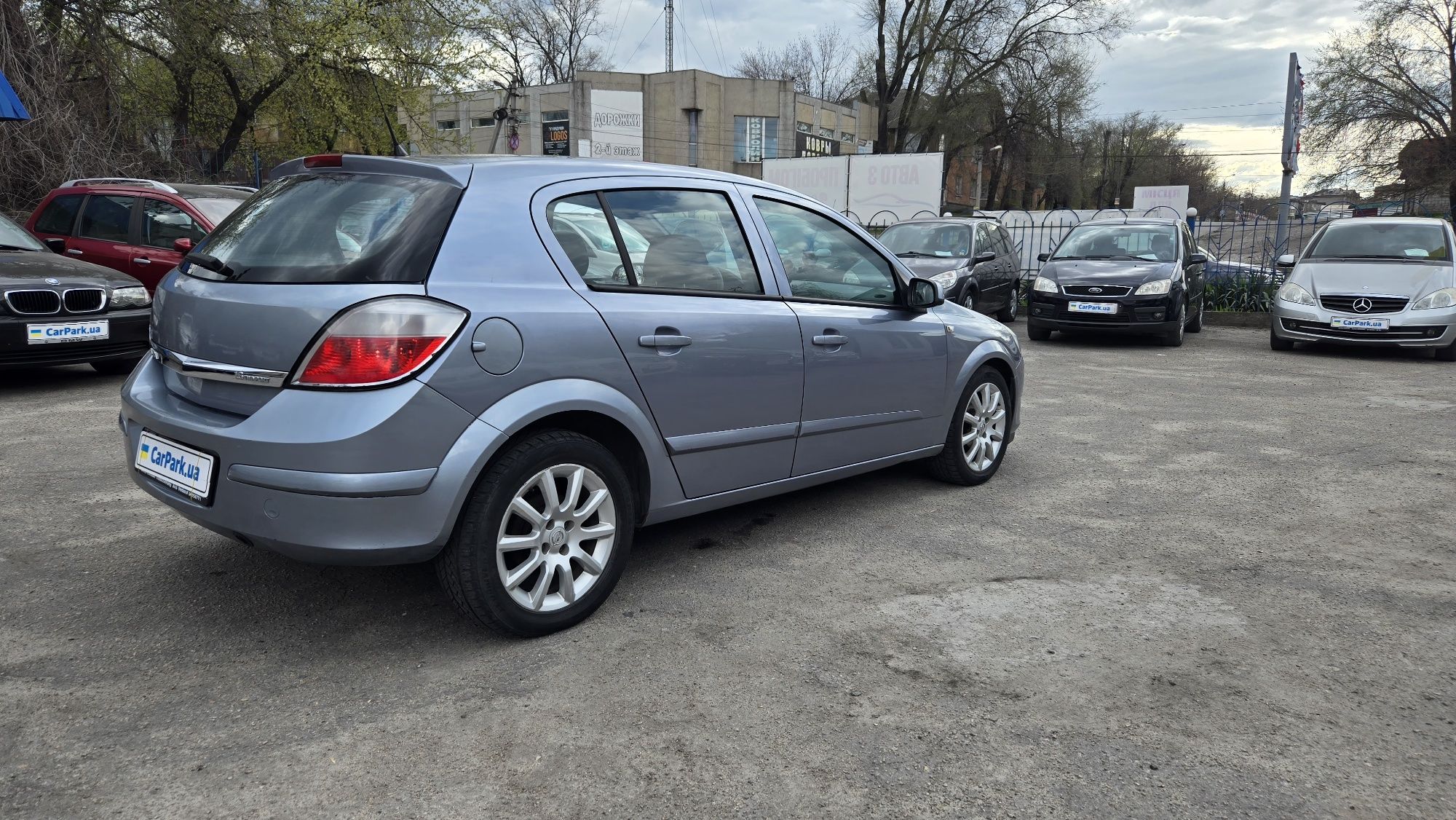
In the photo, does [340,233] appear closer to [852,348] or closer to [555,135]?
[852,348]

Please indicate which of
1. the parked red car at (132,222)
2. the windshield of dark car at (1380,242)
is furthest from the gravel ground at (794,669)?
the windshield of dark car at (1380,242)

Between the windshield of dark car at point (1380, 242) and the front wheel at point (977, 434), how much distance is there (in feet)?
28.1

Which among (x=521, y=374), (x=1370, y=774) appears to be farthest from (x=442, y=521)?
(x=1370, y=774)

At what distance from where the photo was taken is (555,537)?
3293mm

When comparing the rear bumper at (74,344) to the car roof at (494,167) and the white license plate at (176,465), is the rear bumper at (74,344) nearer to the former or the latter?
the white license plate at (176,465)

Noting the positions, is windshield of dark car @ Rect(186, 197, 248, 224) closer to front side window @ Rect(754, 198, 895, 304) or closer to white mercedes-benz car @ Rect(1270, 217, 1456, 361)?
front side window @ Rect(754, 198, 895, 304)

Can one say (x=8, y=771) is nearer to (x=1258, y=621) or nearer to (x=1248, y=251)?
(x=1258, y=621)

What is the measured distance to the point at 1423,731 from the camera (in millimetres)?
2771

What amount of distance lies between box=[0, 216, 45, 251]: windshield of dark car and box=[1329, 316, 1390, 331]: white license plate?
12658mm

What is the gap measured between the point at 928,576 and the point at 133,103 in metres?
19.4

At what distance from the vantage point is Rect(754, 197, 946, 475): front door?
167 inches

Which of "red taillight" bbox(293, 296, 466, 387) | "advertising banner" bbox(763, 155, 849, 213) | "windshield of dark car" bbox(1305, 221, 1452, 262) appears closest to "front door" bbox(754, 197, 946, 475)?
"red taillight" bbox(293, 296, 466, 387)

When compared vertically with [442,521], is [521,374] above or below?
above

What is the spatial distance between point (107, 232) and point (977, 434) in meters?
8.66
